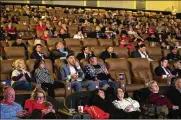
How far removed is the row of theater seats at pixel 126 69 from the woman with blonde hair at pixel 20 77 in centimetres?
42

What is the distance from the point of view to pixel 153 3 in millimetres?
22656

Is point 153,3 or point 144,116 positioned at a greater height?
point 153,3

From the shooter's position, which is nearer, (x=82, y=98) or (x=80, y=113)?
(x=80, y=113)

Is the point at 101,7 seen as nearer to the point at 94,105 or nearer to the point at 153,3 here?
the point at 153,3

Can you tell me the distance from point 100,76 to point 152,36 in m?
6.01

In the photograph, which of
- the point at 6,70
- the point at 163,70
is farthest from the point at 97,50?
the point at 6,70

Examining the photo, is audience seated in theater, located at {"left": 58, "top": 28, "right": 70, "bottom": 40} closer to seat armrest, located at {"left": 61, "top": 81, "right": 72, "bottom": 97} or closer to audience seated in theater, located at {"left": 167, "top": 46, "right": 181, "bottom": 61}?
audience seated in theater, located at {"left": 167, "top": 46, "right": 181, "bottom": 61}

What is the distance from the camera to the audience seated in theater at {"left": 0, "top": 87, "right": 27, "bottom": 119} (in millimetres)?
4852

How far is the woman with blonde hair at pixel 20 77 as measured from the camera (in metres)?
6.65

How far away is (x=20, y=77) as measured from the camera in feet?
22.4

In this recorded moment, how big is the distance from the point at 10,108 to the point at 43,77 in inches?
91.8

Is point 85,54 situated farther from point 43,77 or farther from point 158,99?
point 158,99

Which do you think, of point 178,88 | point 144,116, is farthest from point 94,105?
point 178,88

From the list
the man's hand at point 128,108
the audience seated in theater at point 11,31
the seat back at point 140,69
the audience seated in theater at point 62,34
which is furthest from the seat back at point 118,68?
the audience seated in theater at point 11,31
